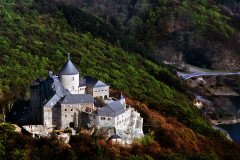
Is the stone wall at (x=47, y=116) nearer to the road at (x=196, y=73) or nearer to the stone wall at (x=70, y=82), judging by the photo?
the stone wall at (x=70, y=82)

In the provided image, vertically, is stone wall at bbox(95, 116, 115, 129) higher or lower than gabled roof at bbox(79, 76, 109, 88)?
lower

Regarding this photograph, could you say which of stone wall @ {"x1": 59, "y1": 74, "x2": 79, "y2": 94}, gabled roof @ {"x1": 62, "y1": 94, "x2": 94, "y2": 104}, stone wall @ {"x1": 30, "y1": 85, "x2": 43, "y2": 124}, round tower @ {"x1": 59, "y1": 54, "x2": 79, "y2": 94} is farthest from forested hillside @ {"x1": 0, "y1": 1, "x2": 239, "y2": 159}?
round tower @ {"x1": 59, "y1": 54, "x2": 79, "y2": 94}

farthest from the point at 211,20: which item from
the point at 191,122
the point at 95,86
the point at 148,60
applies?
the point at 95,86

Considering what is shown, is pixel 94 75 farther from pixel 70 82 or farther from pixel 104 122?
pixel 104 122

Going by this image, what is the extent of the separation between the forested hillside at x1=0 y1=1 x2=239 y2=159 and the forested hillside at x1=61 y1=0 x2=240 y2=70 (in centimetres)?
1021

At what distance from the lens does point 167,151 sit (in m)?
47.6

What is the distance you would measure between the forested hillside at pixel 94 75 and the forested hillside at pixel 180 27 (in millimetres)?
10207

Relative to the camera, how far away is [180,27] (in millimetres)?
158375

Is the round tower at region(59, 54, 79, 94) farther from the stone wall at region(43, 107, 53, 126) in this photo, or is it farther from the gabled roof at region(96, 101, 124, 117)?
the gabled roof at region(96, 101, 124, 117)

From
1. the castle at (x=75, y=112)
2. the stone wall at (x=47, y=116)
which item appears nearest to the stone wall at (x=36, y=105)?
the castle at (x=75, y=112)

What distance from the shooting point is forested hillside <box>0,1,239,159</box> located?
136 feet

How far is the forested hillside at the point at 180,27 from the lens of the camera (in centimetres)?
14488

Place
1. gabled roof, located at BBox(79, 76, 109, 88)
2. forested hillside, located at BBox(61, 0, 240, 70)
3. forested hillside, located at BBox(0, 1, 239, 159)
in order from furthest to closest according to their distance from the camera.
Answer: forested hillside, located at BBox(61, 0, 240, 70) → gabled roof, located at BBox(79, 76, 109, 88) → forested hillside, located at BBox(0, 1, 239, 159)

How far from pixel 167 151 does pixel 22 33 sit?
200ft
